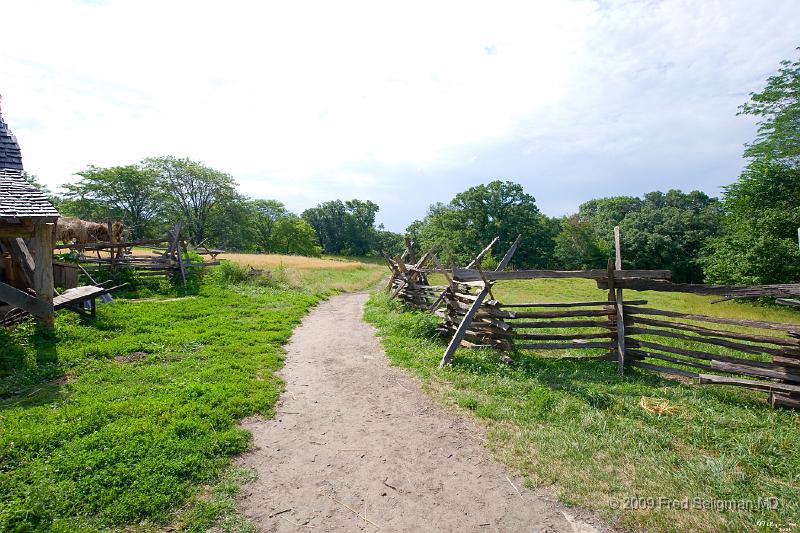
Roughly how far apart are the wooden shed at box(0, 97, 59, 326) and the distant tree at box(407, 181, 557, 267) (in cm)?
4004

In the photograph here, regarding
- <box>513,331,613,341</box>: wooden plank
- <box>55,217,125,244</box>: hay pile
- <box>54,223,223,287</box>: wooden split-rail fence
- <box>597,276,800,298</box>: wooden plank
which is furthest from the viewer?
<box>55,217,125,244</box>: hay pile

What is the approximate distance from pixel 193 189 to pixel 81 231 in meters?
32.2

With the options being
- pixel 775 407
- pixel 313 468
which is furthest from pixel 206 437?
pixel 775 407

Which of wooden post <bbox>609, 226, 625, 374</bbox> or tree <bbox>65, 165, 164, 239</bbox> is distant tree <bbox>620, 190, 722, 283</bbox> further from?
tree <bbox>65, 165, 164, 239</bbox>

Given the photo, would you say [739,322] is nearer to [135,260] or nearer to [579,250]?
[135,260]

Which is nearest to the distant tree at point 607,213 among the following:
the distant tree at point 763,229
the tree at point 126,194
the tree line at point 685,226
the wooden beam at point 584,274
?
the tree line at point 685,226

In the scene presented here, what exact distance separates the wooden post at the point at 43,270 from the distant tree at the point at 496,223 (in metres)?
40.4

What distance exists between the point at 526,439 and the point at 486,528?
160 cm

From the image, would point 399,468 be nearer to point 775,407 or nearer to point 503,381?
point 503,381

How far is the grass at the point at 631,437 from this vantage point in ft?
12.1

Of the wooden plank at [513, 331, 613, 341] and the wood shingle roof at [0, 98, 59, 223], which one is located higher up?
the wood shingle roof at [0, 98, 59, 223]

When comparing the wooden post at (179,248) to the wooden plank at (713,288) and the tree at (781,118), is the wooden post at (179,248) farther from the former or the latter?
the tree at (781,118)

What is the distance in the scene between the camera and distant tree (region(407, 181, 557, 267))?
156 ft

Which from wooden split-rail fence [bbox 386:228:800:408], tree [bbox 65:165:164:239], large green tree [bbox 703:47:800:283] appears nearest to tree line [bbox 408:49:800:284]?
large green tree [bbox 703:47:800:283]
